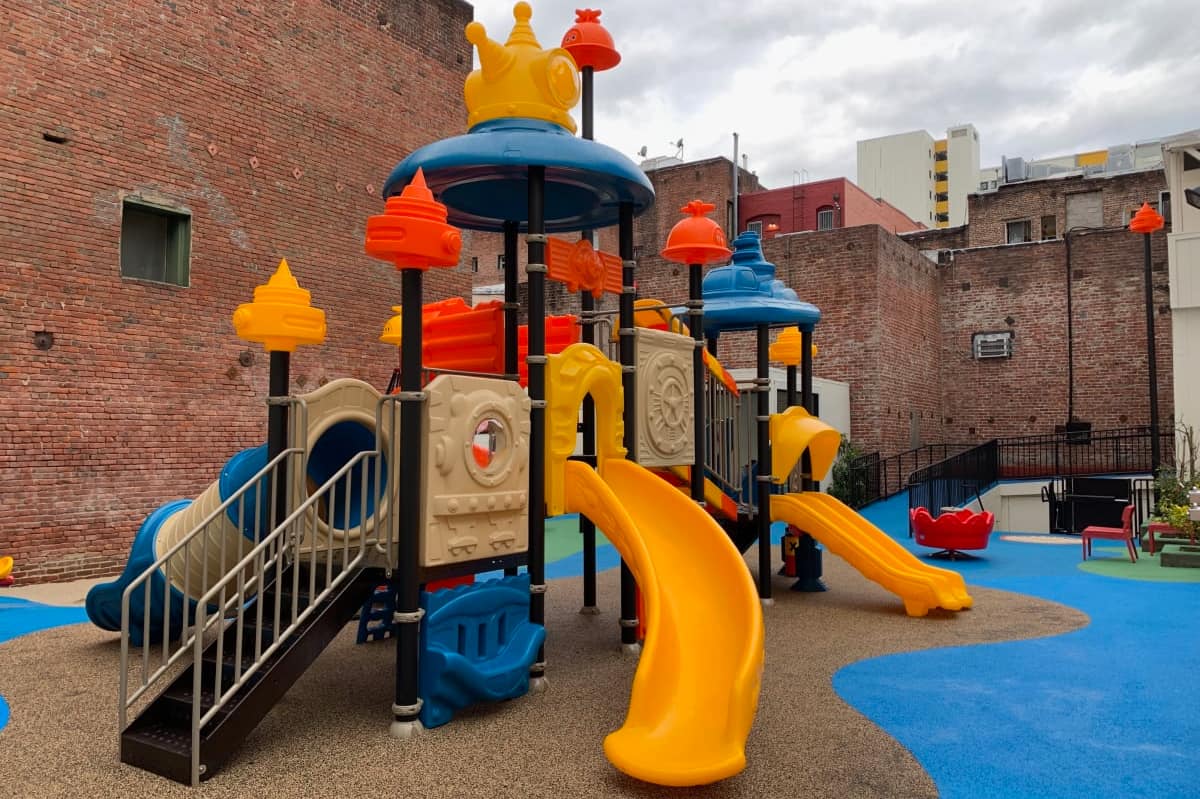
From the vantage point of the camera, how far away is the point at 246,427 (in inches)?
515

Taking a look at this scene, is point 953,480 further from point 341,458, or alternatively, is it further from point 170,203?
point 170,203

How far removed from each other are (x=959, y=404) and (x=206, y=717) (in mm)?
22832

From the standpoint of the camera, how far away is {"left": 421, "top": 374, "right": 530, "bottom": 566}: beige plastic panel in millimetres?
5469

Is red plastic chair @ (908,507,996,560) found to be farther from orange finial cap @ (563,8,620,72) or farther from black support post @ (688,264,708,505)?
orange finial cap @ (563,8,620,72)

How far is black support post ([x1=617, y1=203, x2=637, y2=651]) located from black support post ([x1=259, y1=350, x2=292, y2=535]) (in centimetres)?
274

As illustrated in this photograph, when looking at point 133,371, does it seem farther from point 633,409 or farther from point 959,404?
point 959,404

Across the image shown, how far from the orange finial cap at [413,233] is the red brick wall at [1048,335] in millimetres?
21288

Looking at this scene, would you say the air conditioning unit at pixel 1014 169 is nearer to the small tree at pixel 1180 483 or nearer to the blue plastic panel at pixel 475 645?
the small tree at pixel 1180 483

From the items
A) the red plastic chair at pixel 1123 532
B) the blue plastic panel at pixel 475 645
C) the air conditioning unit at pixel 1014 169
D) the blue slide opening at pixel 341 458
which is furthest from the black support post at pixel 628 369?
the air conditioning unit at pixel 1014 169

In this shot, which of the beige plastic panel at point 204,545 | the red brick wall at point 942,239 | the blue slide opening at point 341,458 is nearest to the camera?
the beige plastic panel at point 204,545

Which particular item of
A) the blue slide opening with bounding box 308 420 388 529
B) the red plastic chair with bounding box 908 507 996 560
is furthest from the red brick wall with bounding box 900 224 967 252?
the blue slide opening with bounding box 308 420 388 529

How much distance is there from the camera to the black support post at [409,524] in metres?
5.26

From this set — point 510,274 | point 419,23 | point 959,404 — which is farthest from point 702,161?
point 510,274

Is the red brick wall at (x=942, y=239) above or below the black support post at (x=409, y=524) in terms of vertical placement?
above
